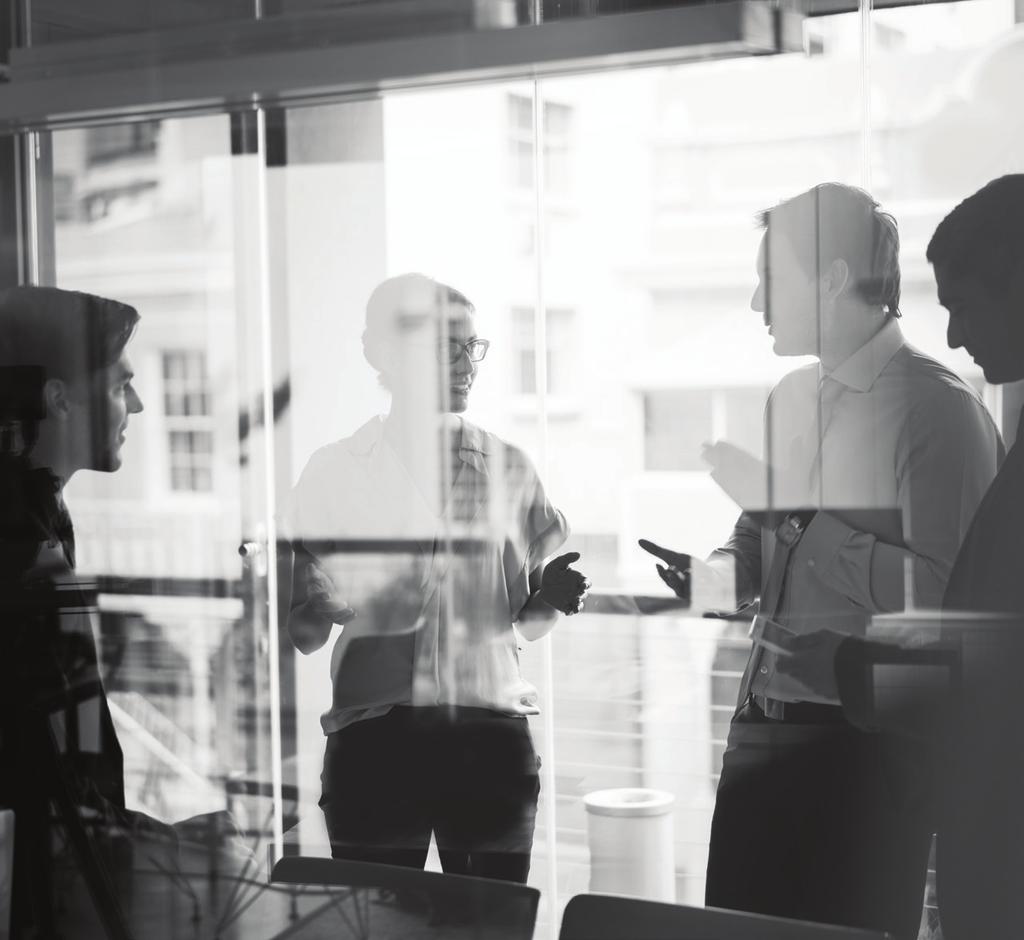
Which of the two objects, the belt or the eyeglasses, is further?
the eyeglasses

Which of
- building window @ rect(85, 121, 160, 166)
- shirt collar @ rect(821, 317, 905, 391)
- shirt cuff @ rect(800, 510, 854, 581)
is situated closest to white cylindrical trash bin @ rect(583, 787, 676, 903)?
shirt cuff @ rect(800, 510, 854, 581)

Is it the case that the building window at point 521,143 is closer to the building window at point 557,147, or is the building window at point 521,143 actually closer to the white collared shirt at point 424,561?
the building window at point 557,147

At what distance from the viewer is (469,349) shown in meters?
1.64

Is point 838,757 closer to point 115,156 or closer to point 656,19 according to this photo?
point 656,19

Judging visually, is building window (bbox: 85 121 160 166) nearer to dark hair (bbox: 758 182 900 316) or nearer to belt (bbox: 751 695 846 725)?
dark hair (bbox: 758 182 900 316)

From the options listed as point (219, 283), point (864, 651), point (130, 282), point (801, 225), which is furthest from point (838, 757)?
point (130, 282)

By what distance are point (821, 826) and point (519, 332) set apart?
0.80m

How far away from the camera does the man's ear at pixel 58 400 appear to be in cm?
189

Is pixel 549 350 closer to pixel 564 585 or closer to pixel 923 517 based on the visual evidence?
pixel 564 585

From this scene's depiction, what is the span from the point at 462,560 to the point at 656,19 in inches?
32.2

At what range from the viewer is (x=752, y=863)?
157 centimetres

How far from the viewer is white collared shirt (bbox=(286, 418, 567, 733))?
166 cm

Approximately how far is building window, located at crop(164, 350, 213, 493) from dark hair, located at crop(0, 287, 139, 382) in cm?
11

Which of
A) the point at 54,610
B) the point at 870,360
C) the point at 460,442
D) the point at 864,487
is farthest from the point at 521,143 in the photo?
the point at 54,610
